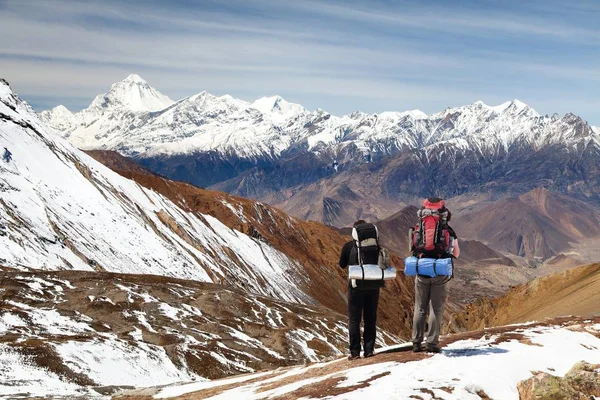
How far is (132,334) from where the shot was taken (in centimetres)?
5394

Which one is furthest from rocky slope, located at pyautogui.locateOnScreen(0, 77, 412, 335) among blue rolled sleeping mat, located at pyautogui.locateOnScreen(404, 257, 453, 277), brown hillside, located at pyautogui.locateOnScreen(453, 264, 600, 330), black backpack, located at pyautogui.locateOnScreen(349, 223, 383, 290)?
blue rolled sleeping mat, located at pyautogui.locateOnScreen(404, 257, 453, 277)

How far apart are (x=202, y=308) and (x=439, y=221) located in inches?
2316

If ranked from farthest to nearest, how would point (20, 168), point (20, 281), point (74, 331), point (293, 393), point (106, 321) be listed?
point (20, 168) < point (20, 281) < point (106, 321) < point (74, 331) < point (293, 393)

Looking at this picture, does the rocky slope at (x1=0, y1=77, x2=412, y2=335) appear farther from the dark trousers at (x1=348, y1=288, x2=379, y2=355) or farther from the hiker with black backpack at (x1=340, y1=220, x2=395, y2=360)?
the hiker with black backpack at (x1=340, y1=220, x2=395, y2=360)

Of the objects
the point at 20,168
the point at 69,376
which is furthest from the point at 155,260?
the point at 69,376

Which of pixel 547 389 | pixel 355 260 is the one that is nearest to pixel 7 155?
pixel 355 260

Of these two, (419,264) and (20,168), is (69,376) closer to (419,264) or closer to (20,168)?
(419,264)

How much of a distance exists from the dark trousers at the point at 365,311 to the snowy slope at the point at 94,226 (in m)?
68.4

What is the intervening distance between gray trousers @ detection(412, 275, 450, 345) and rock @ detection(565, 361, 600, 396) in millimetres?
4131

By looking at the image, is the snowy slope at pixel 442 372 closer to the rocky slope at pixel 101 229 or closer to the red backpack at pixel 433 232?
the red backpack at pixel 433 232

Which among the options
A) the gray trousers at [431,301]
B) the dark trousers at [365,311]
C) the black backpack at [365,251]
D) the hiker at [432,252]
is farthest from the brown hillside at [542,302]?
the black backpack at [365,251]

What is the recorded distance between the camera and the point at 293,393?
61.3 feet

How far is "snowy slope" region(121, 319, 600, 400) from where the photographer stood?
17.3m

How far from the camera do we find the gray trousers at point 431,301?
65.9 feet
